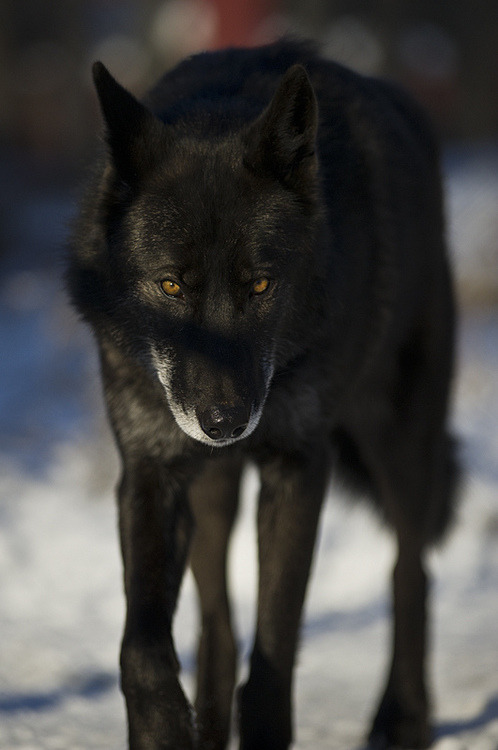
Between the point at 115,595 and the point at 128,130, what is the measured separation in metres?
2.84

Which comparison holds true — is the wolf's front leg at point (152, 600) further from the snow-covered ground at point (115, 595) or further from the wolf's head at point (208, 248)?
the snow-covered ground at point (115, 595)

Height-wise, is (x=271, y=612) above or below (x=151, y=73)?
below

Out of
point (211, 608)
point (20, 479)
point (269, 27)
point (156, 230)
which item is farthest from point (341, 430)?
point (269, 27)

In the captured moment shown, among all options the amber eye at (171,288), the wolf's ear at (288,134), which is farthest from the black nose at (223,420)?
the wolf's ear at (288,134)

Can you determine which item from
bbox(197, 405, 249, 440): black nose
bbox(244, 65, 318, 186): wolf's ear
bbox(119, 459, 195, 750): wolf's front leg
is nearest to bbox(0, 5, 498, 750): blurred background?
bbox(244, 65, 318, 186): wolf's ear

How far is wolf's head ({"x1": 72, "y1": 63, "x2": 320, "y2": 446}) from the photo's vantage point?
108 inches

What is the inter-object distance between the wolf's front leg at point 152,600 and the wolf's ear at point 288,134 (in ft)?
3.23

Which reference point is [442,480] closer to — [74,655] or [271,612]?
[271,612]

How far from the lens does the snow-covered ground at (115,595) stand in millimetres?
3852

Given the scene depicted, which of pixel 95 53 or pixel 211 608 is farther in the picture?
pixel 95 53

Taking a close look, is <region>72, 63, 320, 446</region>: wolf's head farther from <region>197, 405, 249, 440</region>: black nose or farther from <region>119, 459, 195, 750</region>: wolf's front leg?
<region>119, 459, 195, 750</region>: wolf's front leg

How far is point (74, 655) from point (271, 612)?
5.10ft

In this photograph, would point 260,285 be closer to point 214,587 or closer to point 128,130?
point 128,130

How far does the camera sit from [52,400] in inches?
299
